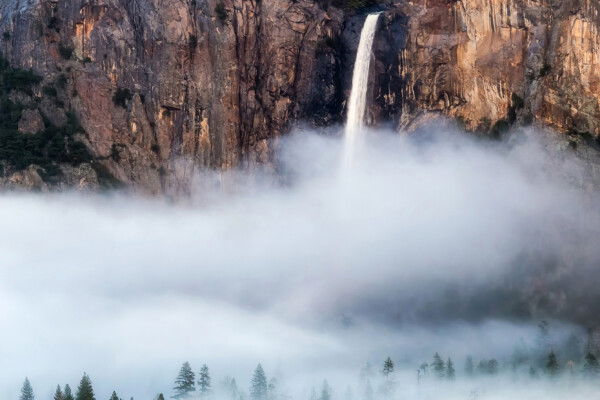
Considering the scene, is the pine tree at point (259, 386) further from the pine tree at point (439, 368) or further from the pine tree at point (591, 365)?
the pine tree at point (591, 365)

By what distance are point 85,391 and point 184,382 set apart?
9503mm

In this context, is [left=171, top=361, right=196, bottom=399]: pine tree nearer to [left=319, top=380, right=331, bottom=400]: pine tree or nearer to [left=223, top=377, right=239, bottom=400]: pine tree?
[left=223, top=377, right=239, bottom=400]: pine tree

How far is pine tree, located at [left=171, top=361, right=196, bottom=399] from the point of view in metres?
192

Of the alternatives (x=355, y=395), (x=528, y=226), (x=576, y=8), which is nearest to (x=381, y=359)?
(x=355, y=395)

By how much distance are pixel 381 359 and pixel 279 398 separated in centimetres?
917

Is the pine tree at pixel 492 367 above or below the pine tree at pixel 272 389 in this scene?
above

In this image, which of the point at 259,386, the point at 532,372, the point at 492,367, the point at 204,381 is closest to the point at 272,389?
the point at 259,386

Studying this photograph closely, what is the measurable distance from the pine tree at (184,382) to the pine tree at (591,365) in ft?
104

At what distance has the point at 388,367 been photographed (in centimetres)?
19225

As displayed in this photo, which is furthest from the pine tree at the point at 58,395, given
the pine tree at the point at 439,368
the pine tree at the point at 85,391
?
the pine tree at the point at 439,368

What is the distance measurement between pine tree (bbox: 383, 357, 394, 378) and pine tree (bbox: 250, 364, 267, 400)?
31.8 feet

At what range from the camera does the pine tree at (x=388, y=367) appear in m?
192

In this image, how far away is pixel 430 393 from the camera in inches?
7466

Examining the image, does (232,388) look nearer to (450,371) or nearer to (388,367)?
(388,367)
